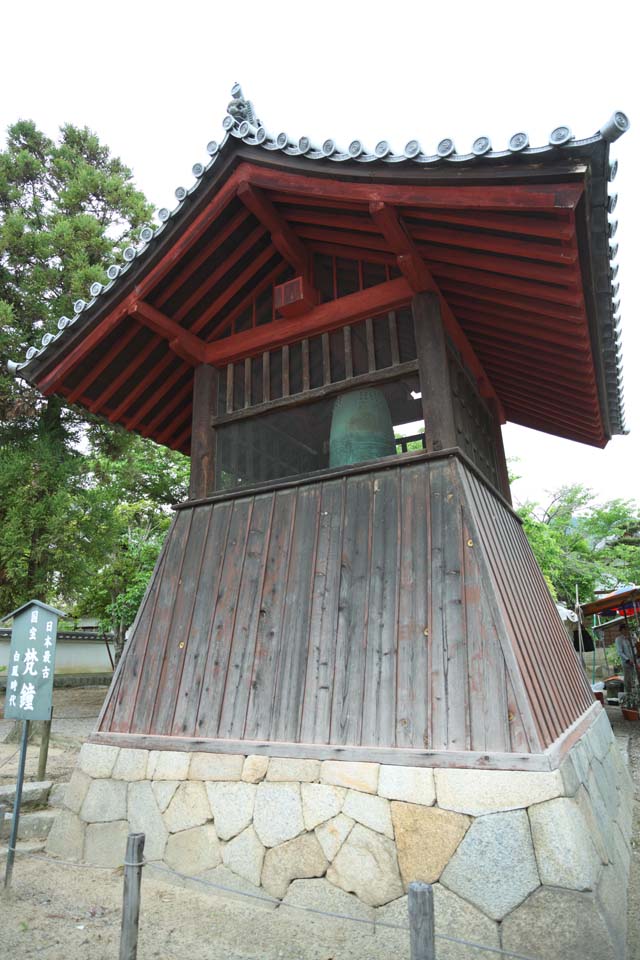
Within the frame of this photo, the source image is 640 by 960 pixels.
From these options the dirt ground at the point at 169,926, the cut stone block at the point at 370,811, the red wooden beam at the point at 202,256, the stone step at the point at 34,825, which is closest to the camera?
the dirt ground at the point at 169,926

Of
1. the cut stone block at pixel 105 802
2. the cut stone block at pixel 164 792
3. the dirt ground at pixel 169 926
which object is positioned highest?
the cut stone block at pixel 164 792

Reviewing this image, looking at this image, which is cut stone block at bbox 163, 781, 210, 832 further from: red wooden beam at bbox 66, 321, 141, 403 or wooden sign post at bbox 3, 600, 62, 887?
red wooden beam at bbox 66, 321, 141, 403

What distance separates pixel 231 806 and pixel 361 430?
3.22m

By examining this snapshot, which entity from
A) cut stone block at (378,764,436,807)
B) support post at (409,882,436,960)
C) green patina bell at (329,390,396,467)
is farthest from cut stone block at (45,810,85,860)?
green patina bell at (329,390,396,467)

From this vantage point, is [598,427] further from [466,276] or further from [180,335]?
[180,335]

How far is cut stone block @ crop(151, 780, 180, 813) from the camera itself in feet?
14.2

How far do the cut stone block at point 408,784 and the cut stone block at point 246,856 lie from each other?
40.2 inches

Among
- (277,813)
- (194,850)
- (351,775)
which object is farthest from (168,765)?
(351,775)

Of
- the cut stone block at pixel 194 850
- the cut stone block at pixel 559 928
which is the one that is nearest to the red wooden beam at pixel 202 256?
the cut stone block at pixel 194 850

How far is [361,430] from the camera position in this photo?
17.4 feet

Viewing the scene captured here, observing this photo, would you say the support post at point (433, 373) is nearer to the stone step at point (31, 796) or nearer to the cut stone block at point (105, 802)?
the cut stone block at point (105, 802)

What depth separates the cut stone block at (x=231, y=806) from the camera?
4027mm

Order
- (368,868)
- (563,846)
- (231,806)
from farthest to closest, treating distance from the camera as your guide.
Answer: (231,806), (368,868), (563,846)

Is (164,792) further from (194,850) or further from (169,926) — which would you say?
(169,926)
